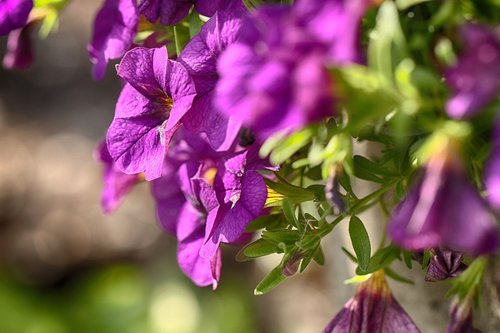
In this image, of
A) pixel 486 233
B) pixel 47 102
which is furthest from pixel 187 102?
pixel 47 102

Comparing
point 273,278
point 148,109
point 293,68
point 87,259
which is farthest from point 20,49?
point 87,259

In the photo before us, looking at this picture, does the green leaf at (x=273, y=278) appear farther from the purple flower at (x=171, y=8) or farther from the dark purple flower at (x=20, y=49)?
the dark purple flower at (x=20, y=49)

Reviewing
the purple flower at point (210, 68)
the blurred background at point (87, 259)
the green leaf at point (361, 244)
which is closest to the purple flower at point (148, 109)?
the purple flower at point (210, 68)

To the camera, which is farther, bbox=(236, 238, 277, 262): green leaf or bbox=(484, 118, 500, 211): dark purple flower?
bbox=(236, 238, 277, 262): green leaf

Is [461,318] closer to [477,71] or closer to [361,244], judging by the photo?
[361,244]

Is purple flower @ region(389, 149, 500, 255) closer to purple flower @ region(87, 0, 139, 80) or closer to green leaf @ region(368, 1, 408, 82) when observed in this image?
green leaf @ region(368, 1, 408, 82)

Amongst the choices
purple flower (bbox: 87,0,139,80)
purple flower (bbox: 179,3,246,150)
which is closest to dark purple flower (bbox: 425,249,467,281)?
purple flower (bbox: 179,3,246,150)

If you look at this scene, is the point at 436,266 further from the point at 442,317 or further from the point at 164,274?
the point at 164,274
